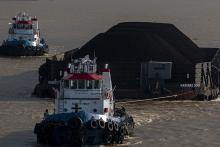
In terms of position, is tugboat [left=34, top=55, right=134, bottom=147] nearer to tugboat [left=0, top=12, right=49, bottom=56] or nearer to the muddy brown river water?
the muddy brown river water

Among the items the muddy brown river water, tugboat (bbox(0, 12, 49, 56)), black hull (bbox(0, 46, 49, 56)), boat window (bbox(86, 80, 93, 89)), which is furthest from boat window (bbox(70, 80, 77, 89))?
black hull (bbox(0, 46, 49, 56))

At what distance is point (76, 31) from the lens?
286 ft

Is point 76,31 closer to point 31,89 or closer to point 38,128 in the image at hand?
point 31,89

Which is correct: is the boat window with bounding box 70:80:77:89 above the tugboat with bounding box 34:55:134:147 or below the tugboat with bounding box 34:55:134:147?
above

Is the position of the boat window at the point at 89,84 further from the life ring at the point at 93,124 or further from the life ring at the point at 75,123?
the life ring at the point at 75,123

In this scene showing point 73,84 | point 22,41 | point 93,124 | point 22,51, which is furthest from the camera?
point 22,51

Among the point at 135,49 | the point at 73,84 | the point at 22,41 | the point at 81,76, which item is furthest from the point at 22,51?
the point at 81,76

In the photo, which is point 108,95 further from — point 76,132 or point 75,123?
point 76,132

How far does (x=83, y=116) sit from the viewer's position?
29.2 m

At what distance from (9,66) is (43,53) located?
6.05 meters

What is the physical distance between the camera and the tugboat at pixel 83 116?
95.1 ft

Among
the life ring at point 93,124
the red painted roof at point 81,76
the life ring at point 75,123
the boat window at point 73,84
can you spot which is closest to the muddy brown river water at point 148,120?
the life ring at point 75,123

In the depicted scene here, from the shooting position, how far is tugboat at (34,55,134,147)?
29000mm

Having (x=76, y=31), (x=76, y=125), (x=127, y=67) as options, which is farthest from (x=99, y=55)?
(x=76, y=31)
